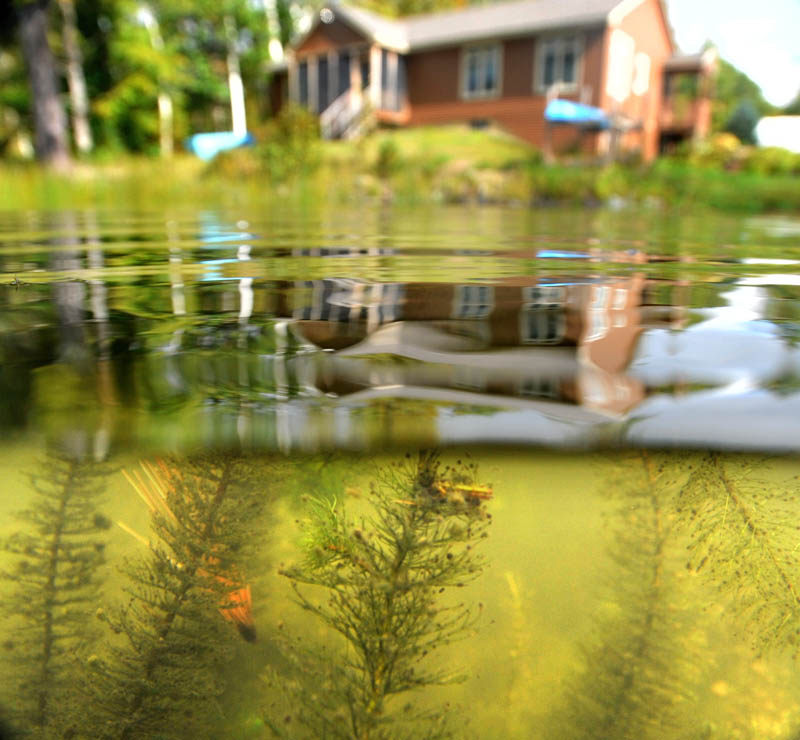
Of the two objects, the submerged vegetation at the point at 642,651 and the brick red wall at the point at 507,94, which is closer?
the submerged vegetation at the point at 642,651

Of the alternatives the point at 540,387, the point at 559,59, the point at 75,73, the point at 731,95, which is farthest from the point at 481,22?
the point at 731,95

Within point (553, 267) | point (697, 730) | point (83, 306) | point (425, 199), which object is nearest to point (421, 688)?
point (697, 730)

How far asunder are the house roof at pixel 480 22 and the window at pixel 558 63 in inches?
22.0

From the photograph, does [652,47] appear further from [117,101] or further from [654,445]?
[654,445]

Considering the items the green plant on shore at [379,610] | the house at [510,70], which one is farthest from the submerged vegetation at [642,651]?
the house at [510,70]

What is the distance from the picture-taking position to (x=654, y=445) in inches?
20.4

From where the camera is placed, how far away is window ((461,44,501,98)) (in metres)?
20.9

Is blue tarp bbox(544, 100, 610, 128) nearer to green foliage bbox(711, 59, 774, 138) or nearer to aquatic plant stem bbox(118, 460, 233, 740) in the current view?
aquatic plant stem bbox(118, 460, 233, 740)

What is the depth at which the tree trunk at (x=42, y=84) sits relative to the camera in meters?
14.3

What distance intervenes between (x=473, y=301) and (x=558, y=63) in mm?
21410

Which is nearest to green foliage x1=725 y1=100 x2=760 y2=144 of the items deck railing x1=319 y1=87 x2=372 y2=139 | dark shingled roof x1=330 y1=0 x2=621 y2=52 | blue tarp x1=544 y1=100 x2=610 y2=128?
dark shingled roof x1=330 y1=0 x2=621 y2=52

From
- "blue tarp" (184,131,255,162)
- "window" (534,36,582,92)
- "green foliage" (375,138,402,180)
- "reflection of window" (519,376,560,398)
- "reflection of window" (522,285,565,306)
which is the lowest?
"reflection of window" (519,376,560,398)

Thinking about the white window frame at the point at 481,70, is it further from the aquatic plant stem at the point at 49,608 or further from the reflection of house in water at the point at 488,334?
the aquatic plant stem at the point at 49,608

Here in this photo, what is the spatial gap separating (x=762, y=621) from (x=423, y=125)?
23209 mm
